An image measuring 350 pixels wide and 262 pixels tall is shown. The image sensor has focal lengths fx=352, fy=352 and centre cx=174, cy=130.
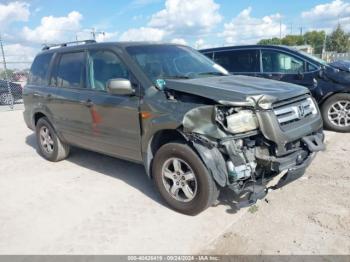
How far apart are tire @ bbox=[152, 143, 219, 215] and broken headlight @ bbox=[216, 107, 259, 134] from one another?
1.55ft

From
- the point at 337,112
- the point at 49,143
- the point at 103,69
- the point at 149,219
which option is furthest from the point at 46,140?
the point at 337,112

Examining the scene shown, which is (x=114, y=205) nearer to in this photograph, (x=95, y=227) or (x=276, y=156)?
(x=95, y=227)

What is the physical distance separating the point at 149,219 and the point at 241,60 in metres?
5.67

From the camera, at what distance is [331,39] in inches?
2306

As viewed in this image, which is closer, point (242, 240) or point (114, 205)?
point (242, 240)

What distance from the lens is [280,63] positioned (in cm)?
806

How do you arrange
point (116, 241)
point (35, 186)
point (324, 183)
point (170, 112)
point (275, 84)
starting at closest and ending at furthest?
point (116, 241)
point (170, 112)
point (275, 84)
point (324, 183)
point (35, 186)

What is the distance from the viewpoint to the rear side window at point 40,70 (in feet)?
20.2

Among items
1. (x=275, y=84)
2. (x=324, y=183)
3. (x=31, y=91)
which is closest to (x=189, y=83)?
(x=275, y=84)

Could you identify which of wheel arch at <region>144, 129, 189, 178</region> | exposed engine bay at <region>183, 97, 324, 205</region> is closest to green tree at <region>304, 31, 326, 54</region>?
wheel arch at <region>144, 129, 189, 178</region>

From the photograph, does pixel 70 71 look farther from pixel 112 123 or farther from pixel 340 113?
pixel 340 113

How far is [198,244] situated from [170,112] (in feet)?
4.67

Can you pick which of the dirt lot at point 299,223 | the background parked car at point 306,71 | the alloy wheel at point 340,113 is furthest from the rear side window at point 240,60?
the dirt lot at point 299,223

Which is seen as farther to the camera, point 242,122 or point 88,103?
point 88,103
